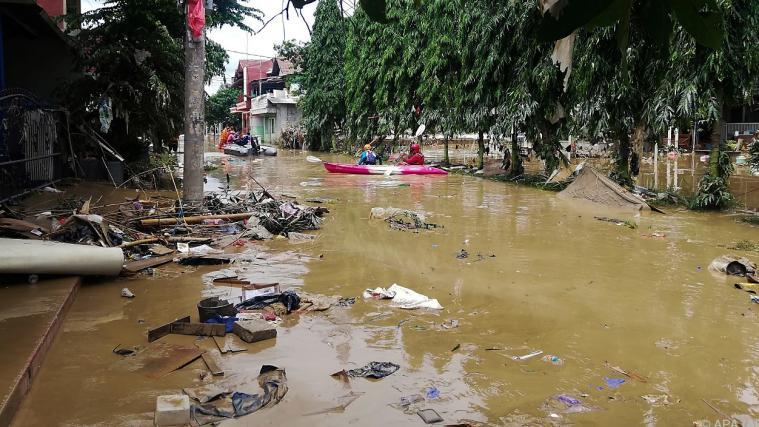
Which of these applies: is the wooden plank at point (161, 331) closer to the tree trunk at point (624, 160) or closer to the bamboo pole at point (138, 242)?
the bamboo pole at point (138, 242)

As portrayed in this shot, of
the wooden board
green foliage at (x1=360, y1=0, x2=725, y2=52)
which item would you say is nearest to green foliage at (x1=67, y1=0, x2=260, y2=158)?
the wooden board

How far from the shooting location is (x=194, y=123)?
9.48 metres

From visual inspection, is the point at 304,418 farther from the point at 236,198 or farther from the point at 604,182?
the point at 604,182

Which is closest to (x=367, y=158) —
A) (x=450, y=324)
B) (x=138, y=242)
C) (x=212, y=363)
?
(x=138, y=242)

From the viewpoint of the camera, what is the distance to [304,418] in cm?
341

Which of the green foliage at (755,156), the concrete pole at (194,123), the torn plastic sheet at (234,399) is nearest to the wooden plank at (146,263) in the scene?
the concrete pole at (194,123)

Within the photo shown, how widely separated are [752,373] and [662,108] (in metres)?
8.36

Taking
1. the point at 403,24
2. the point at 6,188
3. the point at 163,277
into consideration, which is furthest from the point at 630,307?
the point at 403,24

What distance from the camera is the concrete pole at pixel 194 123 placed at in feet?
30.8

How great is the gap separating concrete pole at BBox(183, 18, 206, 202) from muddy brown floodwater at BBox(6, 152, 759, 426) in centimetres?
226

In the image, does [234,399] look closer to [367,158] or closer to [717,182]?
[717,182]

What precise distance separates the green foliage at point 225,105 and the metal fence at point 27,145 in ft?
146

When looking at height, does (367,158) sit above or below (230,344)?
above

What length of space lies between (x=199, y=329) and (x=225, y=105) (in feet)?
180
